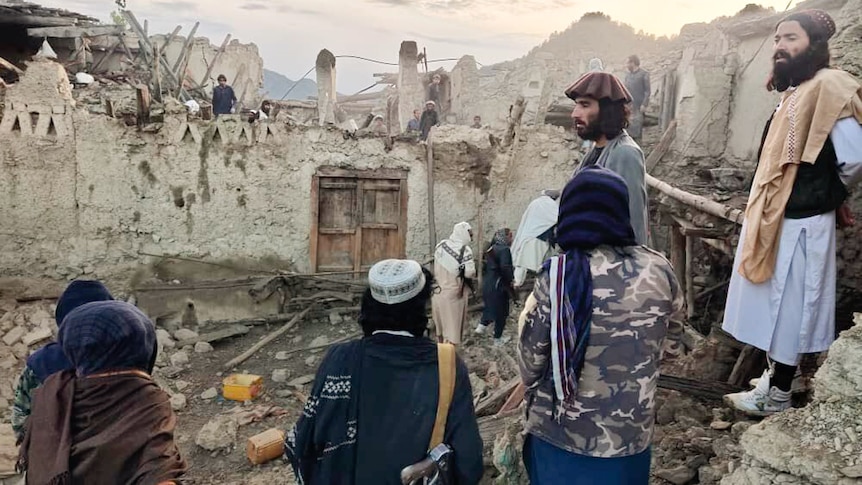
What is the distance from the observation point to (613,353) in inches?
71.8

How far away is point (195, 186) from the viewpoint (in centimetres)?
791

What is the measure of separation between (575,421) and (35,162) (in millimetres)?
8038

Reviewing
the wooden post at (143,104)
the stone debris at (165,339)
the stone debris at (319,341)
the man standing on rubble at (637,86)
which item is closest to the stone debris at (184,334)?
the stone debris at (165,339)

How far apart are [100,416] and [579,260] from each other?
1818 mm

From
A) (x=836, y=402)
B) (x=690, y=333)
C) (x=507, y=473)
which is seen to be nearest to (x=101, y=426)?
(x=507, y=473)

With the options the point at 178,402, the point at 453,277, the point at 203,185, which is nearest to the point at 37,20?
the point at 203,185

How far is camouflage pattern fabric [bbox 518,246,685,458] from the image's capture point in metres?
1.80

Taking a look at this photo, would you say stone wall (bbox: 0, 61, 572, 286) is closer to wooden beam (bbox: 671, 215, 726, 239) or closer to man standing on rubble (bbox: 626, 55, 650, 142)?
man standing on rubble (bbox: 626, 55, 650, 142)

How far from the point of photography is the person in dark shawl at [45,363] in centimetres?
238

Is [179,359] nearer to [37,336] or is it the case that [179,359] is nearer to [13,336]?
[37,336]

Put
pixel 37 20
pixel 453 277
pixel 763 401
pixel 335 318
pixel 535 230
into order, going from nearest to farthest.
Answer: pixel 763 401 < pixel 535 230 < pixel 453 277 < pixel 335 318 < pixel 37 20

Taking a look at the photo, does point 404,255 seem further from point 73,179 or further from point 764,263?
point 764,263

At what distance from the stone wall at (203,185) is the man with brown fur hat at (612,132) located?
585cm

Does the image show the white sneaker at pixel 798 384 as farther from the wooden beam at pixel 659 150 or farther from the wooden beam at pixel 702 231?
the wooden beam at pixel 659 150
